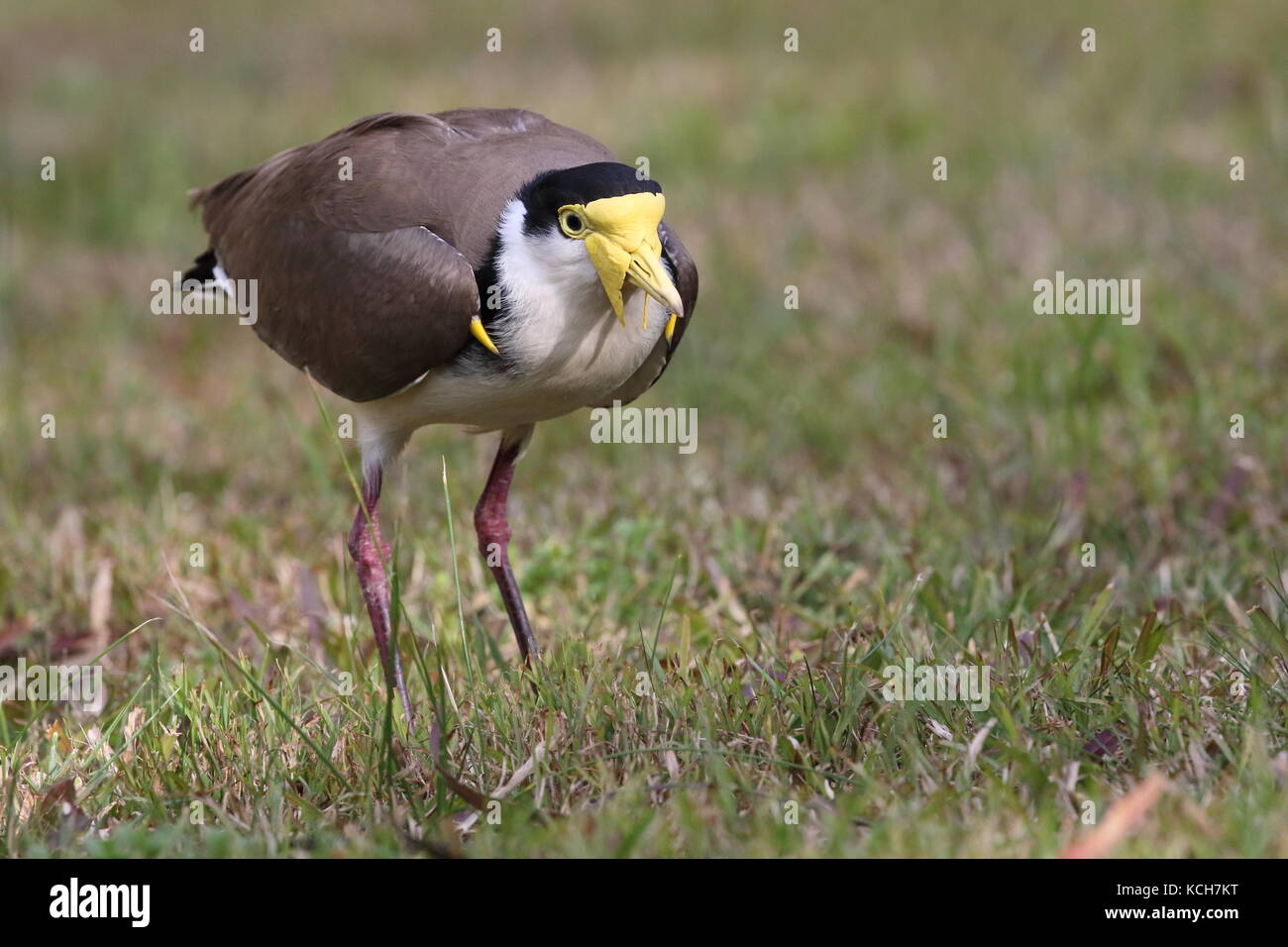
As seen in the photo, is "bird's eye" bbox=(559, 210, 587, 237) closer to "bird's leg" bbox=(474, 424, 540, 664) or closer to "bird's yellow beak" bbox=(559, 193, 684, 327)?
"bird's yellow beak" bbox=(559, 193, 684, 327)

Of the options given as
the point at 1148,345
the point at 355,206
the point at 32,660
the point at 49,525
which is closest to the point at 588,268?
the point at 355,206

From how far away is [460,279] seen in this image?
355 centimetres

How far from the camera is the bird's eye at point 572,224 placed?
11.2 feet

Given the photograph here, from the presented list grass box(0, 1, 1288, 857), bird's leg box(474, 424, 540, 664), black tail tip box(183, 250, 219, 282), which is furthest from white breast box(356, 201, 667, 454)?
black tail tip box(183, 250, 219, 282)

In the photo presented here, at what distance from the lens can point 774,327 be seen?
6652 millimetres

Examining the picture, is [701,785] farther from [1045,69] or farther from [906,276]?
[1045,69]

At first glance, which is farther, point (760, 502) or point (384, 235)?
point (760, 502)

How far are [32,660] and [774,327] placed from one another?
3.45m

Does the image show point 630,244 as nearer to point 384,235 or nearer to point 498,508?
point 384,235

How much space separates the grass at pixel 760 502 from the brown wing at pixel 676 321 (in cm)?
47

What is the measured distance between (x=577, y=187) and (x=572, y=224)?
0.09 m

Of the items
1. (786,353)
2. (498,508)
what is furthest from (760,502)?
(786,353)

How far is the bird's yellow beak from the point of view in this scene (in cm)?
330

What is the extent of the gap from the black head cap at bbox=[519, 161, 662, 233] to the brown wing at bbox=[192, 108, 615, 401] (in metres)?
0.17
